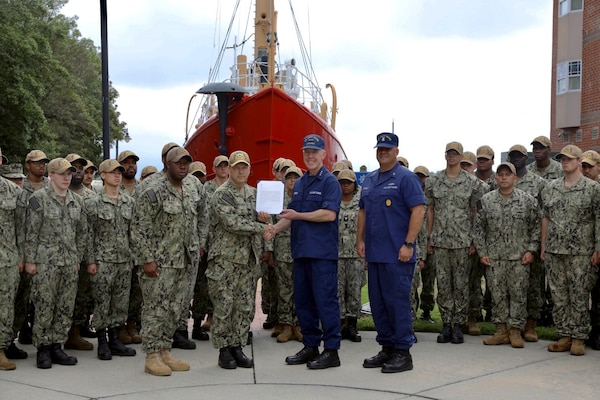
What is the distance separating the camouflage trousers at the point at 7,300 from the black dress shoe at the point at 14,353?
34 cm

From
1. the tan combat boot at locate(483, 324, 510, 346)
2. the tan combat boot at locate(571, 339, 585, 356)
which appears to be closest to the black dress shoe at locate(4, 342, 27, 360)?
the tan combat boot at locate(483, 324, 510, 346)

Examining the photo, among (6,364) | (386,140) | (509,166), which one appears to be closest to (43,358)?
(6,364)

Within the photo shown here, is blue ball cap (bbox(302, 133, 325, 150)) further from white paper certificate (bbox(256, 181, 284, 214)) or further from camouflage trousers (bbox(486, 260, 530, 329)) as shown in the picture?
camouflage trousers (bbox(486, 260, 530, 329))

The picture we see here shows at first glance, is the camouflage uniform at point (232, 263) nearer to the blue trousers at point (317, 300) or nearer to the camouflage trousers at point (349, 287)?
the blue trousers at point (317, 300)

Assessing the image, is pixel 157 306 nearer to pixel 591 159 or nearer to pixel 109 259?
pixel 109 259

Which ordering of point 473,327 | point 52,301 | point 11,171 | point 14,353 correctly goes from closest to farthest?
point 52,301 < point 14,353 < point 11,171 < point 473,327

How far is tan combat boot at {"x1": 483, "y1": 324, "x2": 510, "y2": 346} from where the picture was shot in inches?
276

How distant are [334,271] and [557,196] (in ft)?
7.75

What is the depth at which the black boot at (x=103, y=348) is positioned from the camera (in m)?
6.52

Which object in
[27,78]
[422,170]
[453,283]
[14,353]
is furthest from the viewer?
[27,78]

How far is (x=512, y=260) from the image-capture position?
6984 mm

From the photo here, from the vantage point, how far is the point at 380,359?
6.17 m

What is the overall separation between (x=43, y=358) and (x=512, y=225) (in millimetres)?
4770

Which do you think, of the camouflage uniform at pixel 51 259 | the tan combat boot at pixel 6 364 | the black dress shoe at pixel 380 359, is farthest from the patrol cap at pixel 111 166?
the black dress shoe at pixel 380 359
